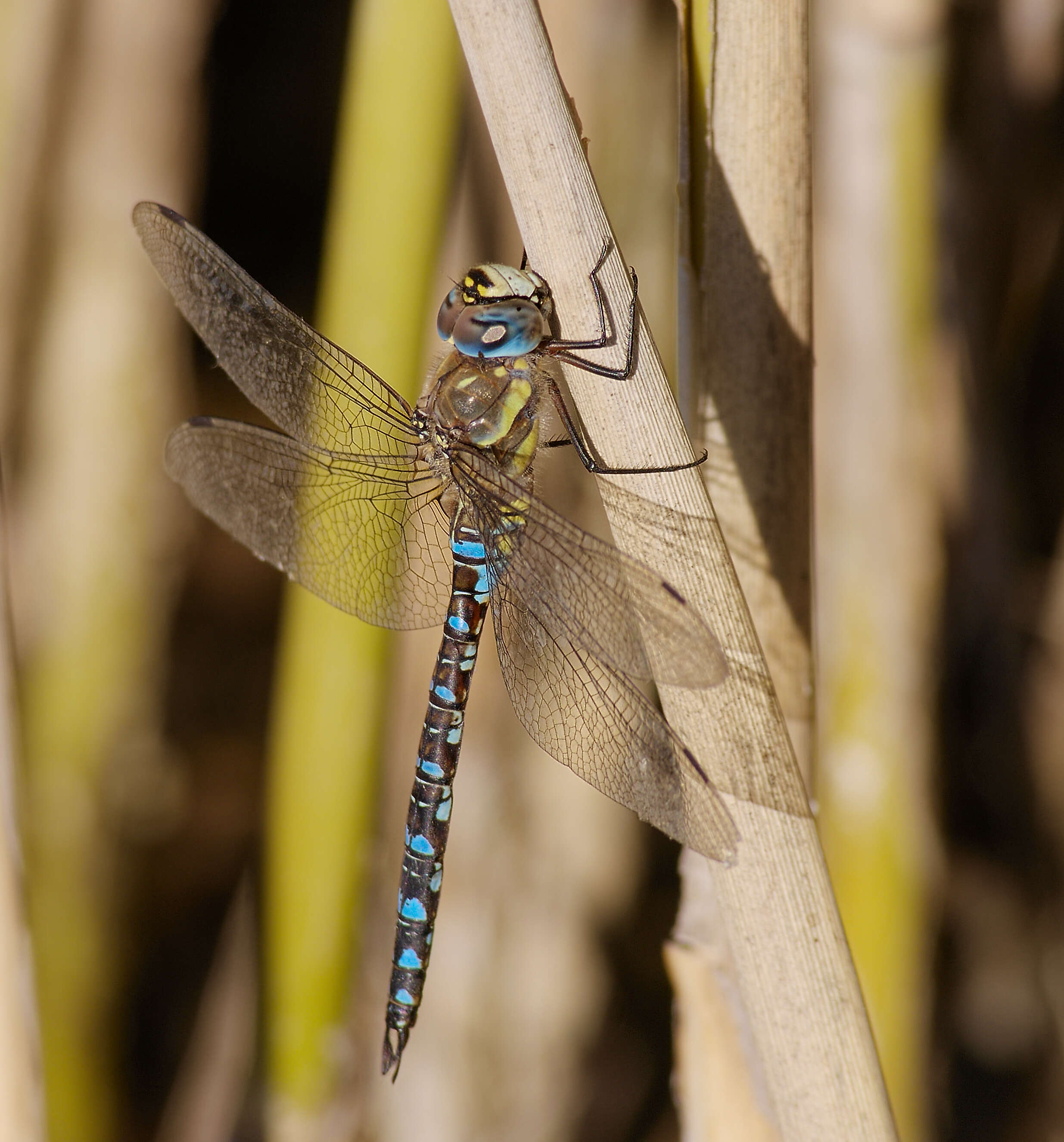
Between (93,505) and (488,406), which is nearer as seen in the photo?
(488,406)

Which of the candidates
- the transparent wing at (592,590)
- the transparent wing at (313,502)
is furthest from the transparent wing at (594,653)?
the transparent wing at (313,502)

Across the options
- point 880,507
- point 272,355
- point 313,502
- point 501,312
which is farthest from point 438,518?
point 880,507

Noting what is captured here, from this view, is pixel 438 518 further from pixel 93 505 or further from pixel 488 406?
pixel 93 505

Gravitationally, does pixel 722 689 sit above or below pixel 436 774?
above

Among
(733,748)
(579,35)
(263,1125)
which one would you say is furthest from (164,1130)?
(579,35)

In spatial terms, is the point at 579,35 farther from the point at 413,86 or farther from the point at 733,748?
the point at 733,748

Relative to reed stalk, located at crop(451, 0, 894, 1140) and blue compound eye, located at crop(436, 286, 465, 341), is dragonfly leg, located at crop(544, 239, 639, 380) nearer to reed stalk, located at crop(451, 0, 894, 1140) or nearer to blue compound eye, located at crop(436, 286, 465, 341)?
reed stalk, located at crop(451, 0, 894, 1140)

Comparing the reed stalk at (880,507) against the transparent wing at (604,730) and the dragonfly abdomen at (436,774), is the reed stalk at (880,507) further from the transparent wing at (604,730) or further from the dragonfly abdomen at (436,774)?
the dragonfly abdomen at (436,774)
